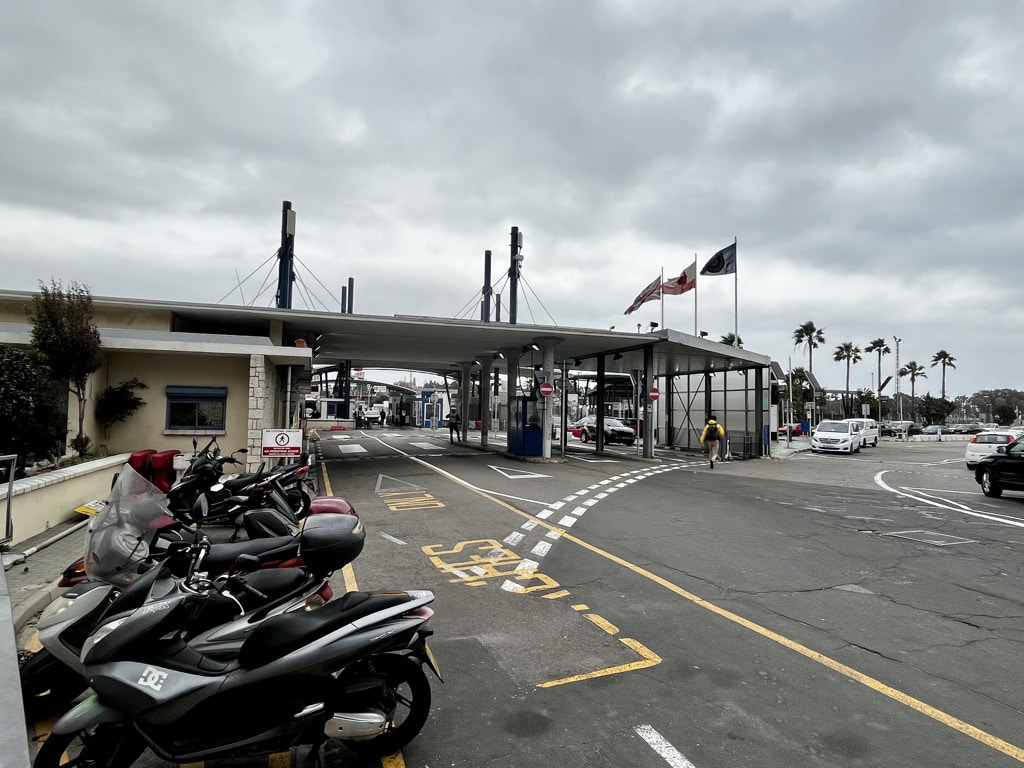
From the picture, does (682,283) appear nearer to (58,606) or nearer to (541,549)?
(541,549)

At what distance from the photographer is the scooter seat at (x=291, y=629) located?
257 centimetres

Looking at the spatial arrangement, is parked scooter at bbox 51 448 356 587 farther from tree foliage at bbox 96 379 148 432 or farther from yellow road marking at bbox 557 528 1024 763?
tree foliage at bbox 96 379 148 432

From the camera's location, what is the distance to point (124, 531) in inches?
133

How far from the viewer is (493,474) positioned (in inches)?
603

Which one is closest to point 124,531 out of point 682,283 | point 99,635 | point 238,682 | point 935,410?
point 99,635

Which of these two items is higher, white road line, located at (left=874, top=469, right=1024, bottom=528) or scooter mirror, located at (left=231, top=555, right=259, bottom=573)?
scooter mirror, located at (left=231, top=555, right=259, bottom=573)

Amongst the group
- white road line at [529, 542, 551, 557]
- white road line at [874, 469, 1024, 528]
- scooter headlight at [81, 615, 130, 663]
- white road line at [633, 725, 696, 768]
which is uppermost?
scooter headlight at [81, 615, 130, 663]

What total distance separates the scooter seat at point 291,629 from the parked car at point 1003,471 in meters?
14.8

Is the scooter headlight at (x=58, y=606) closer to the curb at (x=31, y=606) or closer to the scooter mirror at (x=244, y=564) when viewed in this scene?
the scooter mirror at (x=244, y=564)

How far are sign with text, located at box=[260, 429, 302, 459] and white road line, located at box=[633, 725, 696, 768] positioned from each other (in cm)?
940

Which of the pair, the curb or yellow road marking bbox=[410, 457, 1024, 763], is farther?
the curb

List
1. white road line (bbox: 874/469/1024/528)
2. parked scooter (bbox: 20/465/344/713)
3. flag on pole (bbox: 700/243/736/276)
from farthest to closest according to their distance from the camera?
flag on pole (bbox: 700/243/736/276), white road line (bbox: 874/469/1024/528), parked scooter (bbox: 20/465/344/713)

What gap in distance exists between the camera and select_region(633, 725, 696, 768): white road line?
278 cm

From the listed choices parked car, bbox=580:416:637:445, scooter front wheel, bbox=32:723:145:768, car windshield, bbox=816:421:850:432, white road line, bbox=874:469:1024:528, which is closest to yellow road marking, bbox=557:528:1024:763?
scooter front wheel, bbox=32:723:145:768
